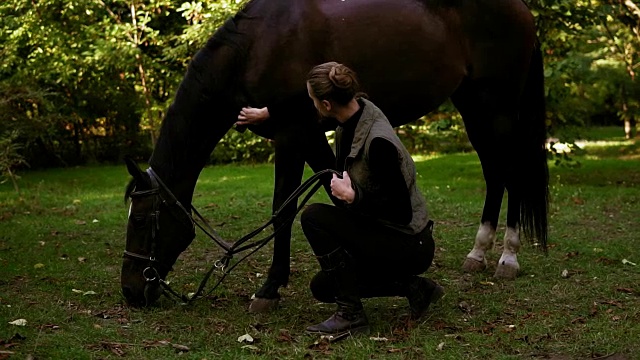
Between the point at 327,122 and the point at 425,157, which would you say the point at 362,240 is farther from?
the point at 425,157

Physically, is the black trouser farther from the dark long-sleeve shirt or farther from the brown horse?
the brown horse

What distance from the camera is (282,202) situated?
454cm

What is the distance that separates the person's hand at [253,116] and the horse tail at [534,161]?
213 cm

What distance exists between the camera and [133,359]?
3512 mm

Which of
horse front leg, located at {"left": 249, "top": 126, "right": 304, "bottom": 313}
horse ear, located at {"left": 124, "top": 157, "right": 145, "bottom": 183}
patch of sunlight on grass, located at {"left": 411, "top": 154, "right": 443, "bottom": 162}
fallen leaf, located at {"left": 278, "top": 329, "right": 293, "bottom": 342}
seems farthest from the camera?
patch of sunlight on grass, located at {"left": 411, "top": 154, "right": 443, "bottom": 162}

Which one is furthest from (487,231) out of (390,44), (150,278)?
(150,278)

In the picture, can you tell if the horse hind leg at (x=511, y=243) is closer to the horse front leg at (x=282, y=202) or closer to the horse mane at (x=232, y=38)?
the horse front leg at (x=282, y=202)

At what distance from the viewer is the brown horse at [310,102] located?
4.45 metres

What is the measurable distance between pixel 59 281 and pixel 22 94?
449 centimetres

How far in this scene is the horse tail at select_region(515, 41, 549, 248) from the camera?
5562mm

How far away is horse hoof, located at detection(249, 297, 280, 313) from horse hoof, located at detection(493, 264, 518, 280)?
1718 mm

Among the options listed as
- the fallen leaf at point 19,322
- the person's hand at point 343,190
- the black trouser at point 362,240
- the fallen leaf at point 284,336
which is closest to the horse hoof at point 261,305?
the fallen leaf at point 284,336

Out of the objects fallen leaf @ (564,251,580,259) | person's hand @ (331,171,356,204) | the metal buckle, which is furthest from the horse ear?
fallen leaf @ (564,251,580,259)

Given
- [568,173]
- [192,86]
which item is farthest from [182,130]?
[568,173]
